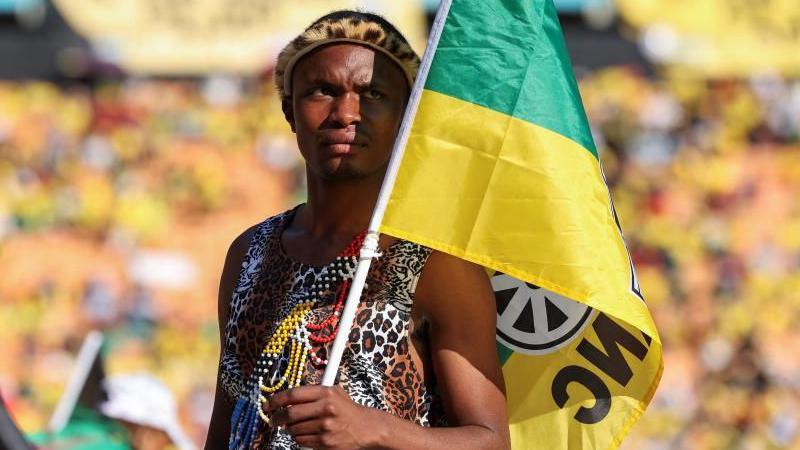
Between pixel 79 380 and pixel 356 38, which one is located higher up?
pixel 356 38

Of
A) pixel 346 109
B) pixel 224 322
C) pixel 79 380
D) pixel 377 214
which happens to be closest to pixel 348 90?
pixel 346 109

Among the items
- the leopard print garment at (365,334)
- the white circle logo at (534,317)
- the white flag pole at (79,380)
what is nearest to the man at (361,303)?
the leopard print garment at (365,334)

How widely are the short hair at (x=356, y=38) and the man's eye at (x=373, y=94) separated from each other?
7 centimetres

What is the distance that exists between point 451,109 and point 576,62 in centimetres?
625

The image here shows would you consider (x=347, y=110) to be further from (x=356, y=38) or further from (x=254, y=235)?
(x=254, y=235)

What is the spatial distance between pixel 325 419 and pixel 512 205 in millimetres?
531

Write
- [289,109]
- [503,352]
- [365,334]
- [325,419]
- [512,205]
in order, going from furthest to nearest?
[503,352] → [289,109] → [512,205] → [365,334] → [325,419]

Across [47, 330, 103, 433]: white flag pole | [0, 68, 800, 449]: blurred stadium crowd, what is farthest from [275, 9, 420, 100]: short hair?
[0, 68, 800, 449]: blurred stadium crowd

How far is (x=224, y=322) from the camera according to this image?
98.7 inches

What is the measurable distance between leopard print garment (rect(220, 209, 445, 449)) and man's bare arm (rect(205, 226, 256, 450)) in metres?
0.07

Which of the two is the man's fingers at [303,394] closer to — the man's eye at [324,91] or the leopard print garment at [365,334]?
the leopard print garment at [365,334]

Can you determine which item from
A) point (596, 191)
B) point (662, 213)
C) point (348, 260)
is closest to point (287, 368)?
point (348, 260)

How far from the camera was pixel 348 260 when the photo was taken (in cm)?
229

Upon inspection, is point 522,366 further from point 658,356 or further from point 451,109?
point 451,109
